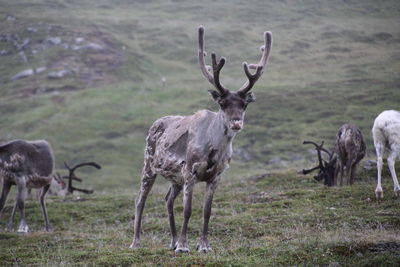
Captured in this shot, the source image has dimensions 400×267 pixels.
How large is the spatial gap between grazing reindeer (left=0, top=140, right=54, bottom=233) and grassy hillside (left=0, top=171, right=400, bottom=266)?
1646mm

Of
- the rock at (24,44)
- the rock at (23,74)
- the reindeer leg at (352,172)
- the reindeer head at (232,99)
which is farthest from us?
the rock at (24,44)

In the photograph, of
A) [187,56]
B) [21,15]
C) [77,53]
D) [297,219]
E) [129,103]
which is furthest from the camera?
[21,15]

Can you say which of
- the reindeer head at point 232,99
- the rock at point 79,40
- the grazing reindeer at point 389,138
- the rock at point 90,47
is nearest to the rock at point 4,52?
the rock at point 90,47

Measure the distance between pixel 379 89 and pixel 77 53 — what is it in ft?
211

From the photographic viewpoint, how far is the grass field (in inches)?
534

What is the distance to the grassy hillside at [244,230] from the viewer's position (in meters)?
10.6

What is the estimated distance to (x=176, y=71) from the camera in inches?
4331

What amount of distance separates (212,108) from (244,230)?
191 feet

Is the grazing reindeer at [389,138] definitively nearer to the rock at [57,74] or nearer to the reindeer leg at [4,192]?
the reindeer leg at [4,192]

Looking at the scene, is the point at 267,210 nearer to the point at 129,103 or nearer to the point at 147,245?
the point at 147,245

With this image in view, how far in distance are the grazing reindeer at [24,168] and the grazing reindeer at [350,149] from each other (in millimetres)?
12307

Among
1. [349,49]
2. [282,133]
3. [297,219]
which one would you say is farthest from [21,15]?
[297,219]

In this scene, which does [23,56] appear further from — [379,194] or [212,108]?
[379,194]

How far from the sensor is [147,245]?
14117 mm
